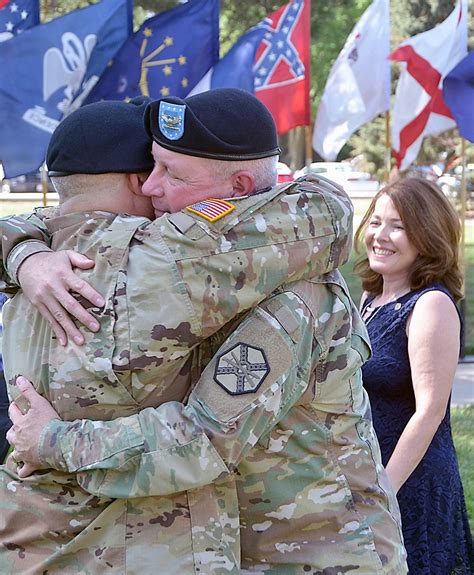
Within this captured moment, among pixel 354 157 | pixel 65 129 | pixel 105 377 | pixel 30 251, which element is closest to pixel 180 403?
pixel 105 377

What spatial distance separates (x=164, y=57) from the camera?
34.8ft

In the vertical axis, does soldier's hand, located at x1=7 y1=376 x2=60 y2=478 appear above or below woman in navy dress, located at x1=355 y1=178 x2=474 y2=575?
above

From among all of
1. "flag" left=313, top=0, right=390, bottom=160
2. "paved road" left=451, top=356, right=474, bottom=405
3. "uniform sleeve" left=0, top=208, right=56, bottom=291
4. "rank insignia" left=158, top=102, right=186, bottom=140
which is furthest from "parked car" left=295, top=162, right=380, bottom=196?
"rank insignia" left=158, top=102, right=186, bottom=140

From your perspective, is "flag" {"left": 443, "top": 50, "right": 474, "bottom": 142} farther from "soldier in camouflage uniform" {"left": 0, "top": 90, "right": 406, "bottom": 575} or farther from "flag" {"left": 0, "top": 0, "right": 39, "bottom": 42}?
"soldier in camouflage uniform" {"left": 0, "top": 90, "right": 406, "bottom": 575}

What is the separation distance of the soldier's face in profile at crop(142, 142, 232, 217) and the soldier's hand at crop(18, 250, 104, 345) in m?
0.21

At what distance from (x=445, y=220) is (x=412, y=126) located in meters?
9.34

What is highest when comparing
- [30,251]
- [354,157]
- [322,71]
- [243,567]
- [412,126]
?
[30,251]

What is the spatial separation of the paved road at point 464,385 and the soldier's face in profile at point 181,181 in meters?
6.40

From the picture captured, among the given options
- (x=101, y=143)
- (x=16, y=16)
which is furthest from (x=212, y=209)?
(x=16, y=16)

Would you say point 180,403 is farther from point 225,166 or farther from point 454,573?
point 454,573

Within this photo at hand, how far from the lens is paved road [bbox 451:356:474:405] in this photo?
8188 mm

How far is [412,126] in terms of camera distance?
12719mm

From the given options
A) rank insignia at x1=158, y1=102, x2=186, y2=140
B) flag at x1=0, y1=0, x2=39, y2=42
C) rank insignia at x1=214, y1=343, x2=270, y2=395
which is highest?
rank insignia at x1=158, y1=102, x2=186, y2=140

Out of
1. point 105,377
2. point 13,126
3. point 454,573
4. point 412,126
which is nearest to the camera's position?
point 105,377
